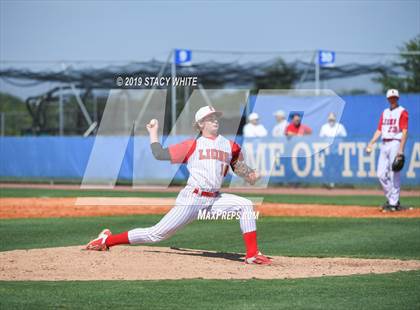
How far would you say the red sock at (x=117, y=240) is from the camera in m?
10.6

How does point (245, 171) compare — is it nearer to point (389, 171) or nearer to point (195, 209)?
Result: point (195, 209)

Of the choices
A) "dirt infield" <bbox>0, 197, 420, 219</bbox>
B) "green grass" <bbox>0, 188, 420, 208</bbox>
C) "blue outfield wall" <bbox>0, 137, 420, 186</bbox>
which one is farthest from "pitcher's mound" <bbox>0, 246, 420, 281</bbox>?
"blue outfield wall" <bbox>0, 137, 420, 186</bbox>

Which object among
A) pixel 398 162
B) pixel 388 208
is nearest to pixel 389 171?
pixel 398 162

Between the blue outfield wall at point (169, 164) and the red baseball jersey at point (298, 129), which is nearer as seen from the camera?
the blue outfield wall at point (169, 164)

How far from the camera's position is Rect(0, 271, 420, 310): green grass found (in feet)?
24.1

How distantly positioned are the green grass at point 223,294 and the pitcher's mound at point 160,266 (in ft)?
1.52

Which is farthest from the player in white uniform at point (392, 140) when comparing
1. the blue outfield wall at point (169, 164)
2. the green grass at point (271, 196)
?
the blue outfield wall at point (169, 164)

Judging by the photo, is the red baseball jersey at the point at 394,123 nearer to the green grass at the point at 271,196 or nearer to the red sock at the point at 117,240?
the green grass at the point at 271,196

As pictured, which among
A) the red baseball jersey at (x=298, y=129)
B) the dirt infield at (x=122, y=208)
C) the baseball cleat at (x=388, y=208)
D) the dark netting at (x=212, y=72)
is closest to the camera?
the baseball cleat at (x=388, y=208)

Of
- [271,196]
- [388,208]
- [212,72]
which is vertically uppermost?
[212,72]

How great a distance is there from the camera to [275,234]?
13883 mm

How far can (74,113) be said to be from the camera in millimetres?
29078

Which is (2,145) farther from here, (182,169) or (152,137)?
(152,137)

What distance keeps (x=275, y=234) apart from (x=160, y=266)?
4.40 m
